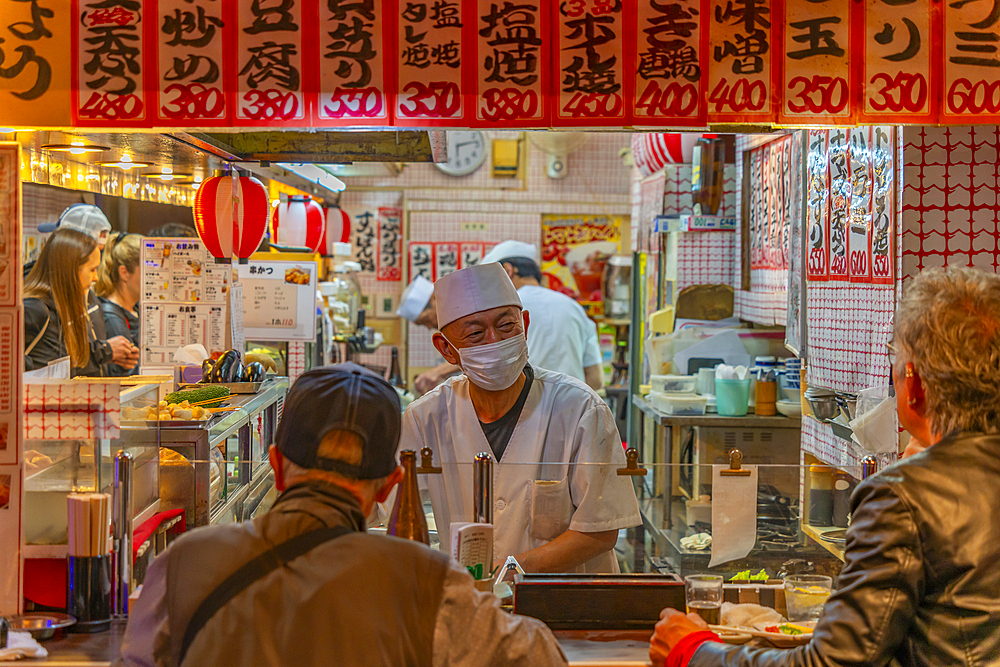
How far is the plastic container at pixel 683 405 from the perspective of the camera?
6.26m

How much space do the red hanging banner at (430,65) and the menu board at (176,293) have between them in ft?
13.5

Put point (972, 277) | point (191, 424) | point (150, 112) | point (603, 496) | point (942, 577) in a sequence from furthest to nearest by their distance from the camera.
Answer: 1. point (191, 424)
2. point (603, 496)
3. point (150, 112)
4. point (972, 277)
5. point (942, 577)

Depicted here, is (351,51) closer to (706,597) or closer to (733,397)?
(706,597)

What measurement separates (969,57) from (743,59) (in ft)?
2.13

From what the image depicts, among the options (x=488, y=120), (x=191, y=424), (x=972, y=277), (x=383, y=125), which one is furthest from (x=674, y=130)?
(x=191, y=424)

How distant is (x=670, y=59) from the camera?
257cm

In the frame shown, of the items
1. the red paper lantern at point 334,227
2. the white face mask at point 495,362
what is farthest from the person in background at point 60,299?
the red paper lantern at point 334,227

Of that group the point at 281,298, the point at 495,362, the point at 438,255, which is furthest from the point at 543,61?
the point at 438,255

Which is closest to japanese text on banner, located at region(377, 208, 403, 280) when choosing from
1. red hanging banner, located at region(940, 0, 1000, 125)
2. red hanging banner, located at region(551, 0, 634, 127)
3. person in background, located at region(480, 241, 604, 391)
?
person in background, located at region(480, 241, 604, 391)

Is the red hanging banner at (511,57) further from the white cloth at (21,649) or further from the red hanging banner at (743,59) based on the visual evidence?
the white cloth at (21,649)

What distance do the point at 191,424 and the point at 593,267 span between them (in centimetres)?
883

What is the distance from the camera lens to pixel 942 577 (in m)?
1.64

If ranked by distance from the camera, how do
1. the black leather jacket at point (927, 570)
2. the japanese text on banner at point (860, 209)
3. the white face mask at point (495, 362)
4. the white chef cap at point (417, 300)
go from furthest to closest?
the white chef cap at point (417, 300), the japanese text on banner at point (860, 209), the white face mask at point (495, 362), the black leather jacket at point (927, 570)

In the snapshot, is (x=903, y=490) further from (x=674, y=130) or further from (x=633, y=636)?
(x=674, y=130)
